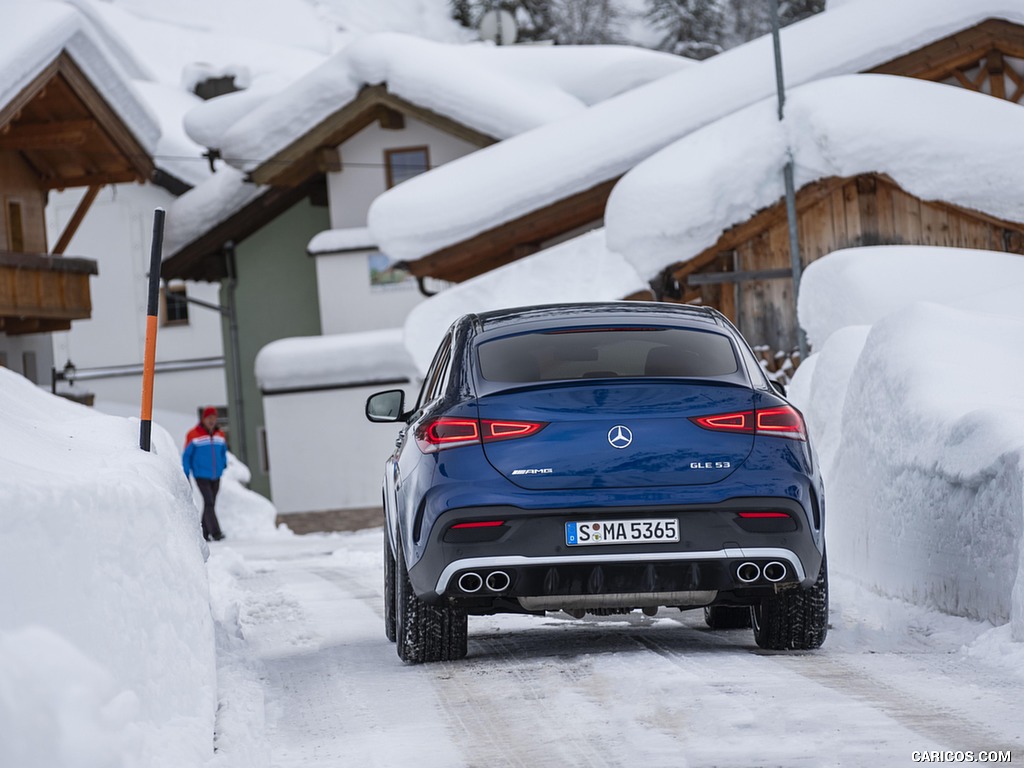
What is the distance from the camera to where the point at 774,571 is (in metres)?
6.41

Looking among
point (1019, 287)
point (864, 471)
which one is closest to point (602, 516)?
point (864, 471)

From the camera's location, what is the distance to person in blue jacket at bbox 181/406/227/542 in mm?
22484

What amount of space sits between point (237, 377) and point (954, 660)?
1235 inches

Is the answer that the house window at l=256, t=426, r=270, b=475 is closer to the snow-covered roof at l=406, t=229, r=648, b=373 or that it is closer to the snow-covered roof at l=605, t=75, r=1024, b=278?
the snow-covered roof at l=406, t=229, r=648, b=373

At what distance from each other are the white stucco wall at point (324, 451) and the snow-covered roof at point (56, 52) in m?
6.31

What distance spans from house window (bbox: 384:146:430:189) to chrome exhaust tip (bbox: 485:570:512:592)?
2624 cm

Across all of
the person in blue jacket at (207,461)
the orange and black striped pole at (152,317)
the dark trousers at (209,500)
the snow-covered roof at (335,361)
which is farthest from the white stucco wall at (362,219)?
the orange and black striped pole at (152,317)

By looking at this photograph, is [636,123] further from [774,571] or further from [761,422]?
[774,571]

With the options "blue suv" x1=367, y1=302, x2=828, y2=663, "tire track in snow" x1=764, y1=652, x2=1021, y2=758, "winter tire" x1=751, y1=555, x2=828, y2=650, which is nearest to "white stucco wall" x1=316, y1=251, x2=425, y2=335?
"winter tire" x1=751, y1=555, x2=828, y2=650

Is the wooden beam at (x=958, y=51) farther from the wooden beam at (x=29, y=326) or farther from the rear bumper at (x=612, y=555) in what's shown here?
the rear bumper at (x=612, y=555)

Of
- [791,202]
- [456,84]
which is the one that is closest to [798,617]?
[791,202]

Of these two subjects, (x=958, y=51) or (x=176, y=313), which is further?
(x=176, y=313)

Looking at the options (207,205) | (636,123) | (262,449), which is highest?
(636,123)

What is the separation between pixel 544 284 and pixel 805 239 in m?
4.34
